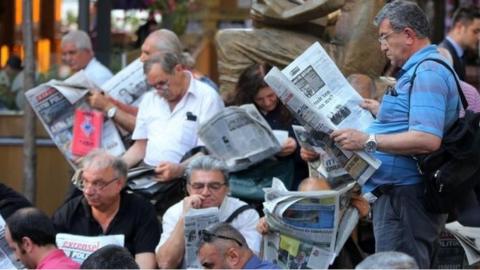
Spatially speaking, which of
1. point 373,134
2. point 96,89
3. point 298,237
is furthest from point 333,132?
point 96,89

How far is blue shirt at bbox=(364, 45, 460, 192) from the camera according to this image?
282 inches

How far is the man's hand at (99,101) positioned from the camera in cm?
1005

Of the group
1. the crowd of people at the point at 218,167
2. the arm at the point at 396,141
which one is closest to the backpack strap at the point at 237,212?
the crowd of people at the point at 218,167

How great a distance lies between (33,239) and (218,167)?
1430 millimetres

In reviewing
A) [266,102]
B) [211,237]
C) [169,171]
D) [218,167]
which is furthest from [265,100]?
[211,237]

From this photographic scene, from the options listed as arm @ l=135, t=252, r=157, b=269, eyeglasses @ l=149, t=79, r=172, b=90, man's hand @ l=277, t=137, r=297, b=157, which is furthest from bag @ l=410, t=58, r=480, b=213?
eyeglasses @ l=149, t=79, r=172, b=90

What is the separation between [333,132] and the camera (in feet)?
23.9

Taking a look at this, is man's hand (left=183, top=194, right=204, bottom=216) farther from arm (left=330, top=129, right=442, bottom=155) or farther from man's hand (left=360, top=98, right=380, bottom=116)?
arm (left=330, top=129, right=442, bottom=155)

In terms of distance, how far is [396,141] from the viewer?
23.4ft

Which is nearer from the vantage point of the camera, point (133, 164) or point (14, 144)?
point (133, 164)

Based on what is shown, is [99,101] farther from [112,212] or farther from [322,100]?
[322,100]

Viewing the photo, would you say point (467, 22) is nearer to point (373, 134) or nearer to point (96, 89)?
point (96, 89)

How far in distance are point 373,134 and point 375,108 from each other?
0.45 metres

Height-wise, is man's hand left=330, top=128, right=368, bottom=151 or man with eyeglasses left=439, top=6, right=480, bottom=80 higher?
man's hand left=330, top=128, right=368, bottom=151
